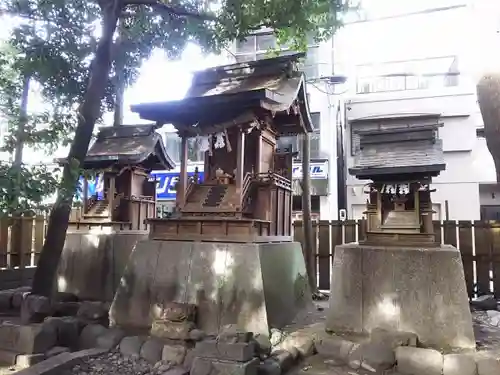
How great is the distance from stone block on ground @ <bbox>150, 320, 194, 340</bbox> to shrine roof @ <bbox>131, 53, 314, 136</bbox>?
14.7 ft

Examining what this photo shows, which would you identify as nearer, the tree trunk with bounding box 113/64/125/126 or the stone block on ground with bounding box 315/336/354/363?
the stone block on ground with bounding box 315/336/354/363

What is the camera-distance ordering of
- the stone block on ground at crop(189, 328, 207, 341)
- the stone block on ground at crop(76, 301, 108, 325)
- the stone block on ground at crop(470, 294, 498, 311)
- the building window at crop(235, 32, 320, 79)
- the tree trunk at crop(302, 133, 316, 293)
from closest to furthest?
1. the stone block on ground at crop(189, 328, 207, 341)
2. the stone block on ground at crop(76, 301, 108, 325)
3. the stone block on ground at crop(470, 294, 498, 311)
4. the tree trunk at crop(302, 133, 316, 293)
5. the building window at crop(235, 32, 320, 79)

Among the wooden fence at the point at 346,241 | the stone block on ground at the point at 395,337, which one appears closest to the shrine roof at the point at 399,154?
the stone block on ground at the point at 395,337

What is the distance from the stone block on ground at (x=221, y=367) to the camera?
611cm

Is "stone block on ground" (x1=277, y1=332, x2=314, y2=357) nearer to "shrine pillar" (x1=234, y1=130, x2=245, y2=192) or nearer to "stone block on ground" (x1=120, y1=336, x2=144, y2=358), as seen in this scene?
"stone block on ground" (x1=120, y1=336, x2=144, y2=358)

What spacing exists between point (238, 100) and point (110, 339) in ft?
18.2

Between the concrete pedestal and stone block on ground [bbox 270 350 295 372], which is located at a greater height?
the concrete pedestal

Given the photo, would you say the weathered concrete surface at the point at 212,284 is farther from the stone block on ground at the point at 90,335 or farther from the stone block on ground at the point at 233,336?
the stone block on ground at the point at 233,336

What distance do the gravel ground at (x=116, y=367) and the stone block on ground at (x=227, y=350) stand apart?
28.7 inches

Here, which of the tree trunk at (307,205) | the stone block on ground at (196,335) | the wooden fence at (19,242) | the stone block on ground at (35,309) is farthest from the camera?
the wooden fence at (19,242)

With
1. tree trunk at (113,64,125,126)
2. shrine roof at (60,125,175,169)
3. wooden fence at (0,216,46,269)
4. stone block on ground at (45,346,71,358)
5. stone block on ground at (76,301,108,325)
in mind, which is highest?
tree trunk at (113,64,125,126)

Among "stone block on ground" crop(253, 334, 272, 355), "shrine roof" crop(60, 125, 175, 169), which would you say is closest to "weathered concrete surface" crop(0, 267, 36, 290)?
"shrine roof" crop(60, 125, 175, 169)

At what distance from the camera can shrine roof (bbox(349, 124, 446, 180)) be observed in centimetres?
843

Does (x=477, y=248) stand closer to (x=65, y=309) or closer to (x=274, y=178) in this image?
(x=274, y=178)
